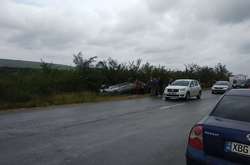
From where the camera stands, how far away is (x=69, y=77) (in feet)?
104

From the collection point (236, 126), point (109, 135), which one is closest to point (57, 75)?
point (109, 135)

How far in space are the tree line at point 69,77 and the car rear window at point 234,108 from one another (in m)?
18.2

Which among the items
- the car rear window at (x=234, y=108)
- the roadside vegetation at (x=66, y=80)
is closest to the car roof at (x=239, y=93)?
the car rear window at (x=234, y=108)

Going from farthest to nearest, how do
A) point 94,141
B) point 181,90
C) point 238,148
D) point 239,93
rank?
point 181,90, point 94,141, point 239,93, point 238,148

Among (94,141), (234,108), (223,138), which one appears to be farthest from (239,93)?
(94,141)

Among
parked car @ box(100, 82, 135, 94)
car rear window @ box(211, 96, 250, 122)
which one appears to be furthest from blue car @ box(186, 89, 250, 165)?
parked car @ box(100, 82, 135, 94)

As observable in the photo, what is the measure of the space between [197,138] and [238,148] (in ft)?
2.09

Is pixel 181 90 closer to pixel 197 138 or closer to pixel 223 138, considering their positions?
pixel 197 138

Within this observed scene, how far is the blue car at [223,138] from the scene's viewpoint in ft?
13.7

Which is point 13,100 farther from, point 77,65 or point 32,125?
point 77,65

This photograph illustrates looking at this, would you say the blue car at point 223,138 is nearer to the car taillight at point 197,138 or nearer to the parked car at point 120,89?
the car taillight at point 197,138

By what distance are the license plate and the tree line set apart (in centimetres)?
1888

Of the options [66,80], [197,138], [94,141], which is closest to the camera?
[197,138]

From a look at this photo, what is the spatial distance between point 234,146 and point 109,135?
5.37m
